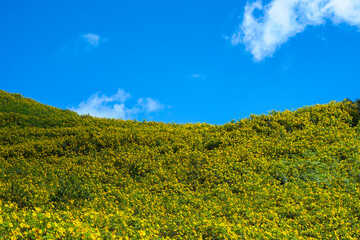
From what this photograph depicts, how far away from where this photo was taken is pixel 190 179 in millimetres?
11758

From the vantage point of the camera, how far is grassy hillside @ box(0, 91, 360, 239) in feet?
25.2

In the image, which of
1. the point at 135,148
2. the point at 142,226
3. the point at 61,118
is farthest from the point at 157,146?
the point at 61,118

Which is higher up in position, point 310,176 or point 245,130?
point 245,130

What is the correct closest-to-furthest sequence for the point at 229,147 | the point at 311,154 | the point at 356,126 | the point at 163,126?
the point at 311,154 < the point at 229,147 < the point at 356,126 < the point at 163,126

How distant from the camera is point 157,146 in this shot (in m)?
14.7

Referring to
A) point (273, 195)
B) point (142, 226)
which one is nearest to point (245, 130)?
point (273, 195)

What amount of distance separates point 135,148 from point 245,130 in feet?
17.5

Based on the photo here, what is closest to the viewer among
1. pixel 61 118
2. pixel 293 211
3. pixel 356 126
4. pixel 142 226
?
pixel 142 226

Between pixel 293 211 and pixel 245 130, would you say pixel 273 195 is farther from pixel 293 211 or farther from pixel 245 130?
pixel 245 130

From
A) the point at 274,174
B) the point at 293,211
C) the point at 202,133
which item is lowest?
the point at 293,211

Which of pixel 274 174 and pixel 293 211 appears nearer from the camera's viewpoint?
pixel 293 211

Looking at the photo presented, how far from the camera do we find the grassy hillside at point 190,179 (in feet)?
25.2

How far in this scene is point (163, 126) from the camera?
62.3 ft

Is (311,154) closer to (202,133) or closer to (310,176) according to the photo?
(310,176)
